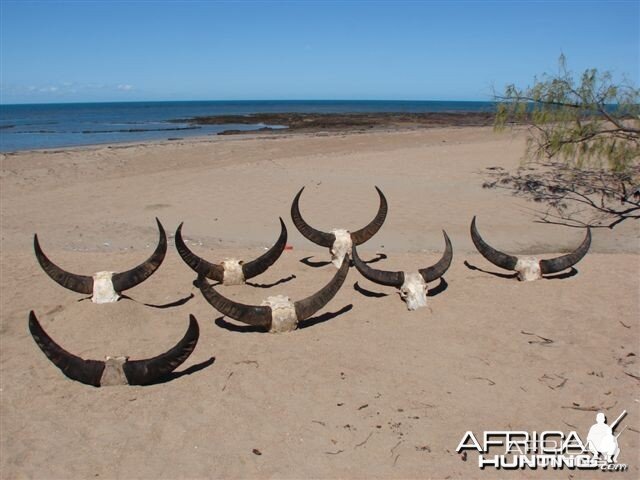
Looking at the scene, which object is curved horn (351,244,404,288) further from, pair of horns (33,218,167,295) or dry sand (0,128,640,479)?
pair of horns (33,218,167,295)

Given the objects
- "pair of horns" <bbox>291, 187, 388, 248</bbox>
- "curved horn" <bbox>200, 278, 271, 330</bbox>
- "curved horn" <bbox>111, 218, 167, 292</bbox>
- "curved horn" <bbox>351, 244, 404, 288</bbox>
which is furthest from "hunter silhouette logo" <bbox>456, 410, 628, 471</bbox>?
"curved horn" <bbox>111, 218, 167, 292</bbox>

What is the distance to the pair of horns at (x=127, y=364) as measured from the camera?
4609 mm

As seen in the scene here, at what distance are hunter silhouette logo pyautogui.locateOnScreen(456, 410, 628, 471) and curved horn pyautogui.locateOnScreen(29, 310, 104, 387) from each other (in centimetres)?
334

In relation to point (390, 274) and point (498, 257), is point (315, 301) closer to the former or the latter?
point (390, 274)

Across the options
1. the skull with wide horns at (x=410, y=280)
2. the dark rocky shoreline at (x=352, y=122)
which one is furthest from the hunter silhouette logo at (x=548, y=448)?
the dark rocky shoreline at (x=352, y=122)

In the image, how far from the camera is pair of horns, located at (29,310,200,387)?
4.61 metres

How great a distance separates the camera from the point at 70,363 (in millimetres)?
4652

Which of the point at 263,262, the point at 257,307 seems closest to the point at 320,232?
the point at 263,262

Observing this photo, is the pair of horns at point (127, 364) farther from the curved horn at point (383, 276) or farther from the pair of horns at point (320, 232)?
the pair of horns at point (320, 232)

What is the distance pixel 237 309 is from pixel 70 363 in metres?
1.70

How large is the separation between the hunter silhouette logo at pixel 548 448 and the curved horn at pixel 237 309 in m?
2.53

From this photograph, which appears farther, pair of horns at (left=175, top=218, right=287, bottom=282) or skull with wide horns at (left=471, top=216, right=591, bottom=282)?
skull with wide horns at (left=471, top=216, right=591, bottom=282)

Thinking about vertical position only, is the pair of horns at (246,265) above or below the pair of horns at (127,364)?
above

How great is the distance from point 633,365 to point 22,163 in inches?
807
